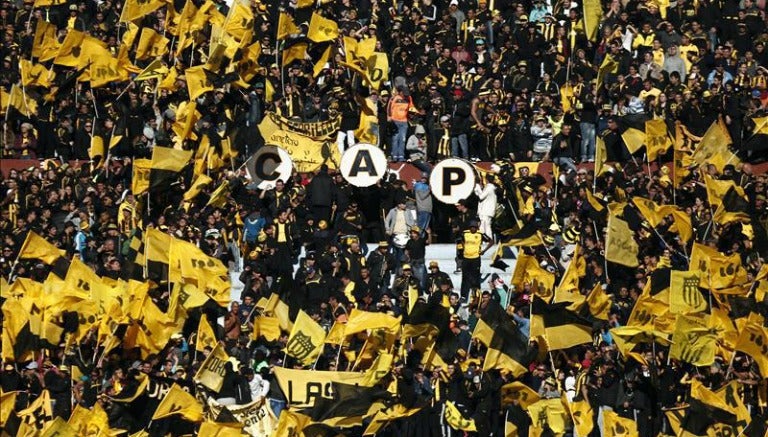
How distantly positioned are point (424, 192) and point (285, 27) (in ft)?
12.8

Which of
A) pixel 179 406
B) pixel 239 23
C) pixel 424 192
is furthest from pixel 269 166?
pixel 179 406

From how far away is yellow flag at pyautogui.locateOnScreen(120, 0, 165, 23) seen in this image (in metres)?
41.1

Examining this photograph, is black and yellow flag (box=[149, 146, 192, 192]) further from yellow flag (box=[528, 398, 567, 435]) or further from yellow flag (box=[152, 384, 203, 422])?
yellow flag (box=[528, 398, 567, 435])

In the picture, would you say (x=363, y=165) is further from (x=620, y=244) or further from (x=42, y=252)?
(x=42, y=252)

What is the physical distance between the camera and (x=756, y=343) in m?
32.4

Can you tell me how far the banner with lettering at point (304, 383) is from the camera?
1289 inches

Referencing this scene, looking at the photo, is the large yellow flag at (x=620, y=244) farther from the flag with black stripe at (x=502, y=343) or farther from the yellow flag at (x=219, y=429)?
the yellow flag at (x=219, y=429)

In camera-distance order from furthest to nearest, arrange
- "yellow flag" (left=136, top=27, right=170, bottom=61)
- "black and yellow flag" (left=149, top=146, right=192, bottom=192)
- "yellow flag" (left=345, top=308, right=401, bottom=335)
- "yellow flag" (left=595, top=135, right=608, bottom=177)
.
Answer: "yellow flag" (left=136, top=27, right=170, bottom=61)
"black and yellow flag" (left=149, top=146, right=192, bottom=192)
"yellow flag" (left=595, top=135, right=608, bottom=177)
"yellow flag" (left=345, top=308, right=401, bottom=335)

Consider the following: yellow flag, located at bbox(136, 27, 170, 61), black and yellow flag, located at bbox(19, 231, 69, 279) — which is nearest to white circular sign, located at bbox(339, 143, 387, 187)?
black and yellow flag, located at bbox(19, 231, 69, 279)

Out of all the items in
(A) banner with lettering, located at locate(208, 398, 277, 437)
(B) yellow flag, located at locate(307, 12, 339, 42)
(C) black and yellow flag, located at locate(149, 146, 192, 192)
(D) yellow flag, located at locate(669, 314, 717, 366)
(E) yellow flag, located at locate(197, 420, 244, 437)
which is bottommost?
(A) banner with lettering, located at locate(208, 398, 277, 437)

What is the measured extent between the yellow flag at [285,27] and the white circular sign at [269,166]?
2222mm

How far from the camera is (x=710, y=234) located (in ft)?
117

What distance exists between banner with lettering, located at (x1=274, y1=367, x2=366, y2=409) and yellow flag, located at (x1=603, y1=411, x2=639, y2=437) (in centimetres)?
291

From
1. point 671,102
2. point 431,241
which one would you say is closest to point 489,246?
point 431,241
